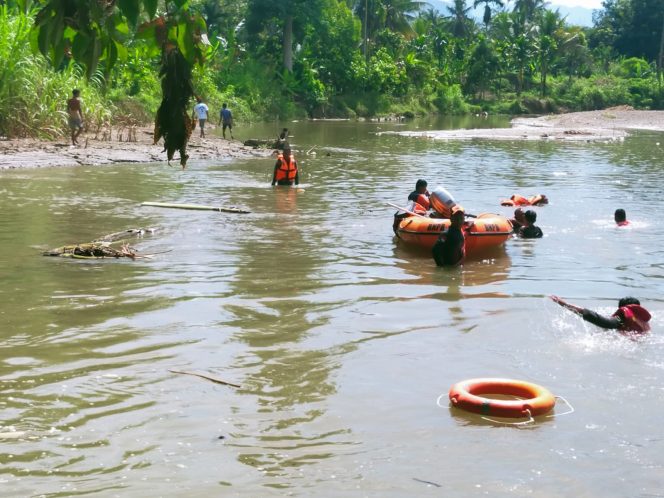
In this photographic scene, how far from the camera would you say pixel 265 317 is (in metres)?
9.39

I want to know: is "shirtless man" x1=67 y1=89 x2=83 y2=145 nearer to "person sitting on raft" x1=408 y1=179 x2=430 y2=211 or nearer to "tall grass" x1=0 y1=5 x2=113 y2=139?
"tall grass" x1=0 y1=5 x2=113 y2=139

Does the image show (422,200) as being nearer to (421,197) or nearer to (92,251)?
(421,197)

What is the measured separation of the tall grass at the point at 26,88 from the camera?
2259cm

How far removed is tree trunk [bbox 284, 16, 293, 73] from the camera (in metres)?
50.2

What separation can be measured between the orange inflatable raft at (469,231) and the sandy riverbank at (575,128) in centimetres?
2611

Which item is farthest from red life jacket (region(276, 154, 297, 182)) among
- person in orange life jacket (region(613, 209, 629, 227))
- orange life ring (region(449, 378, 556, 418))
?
orange life ring (region(449, 378, 556, 418))

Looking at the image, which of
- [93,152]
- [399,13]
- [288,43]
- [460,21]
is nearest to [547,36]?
[399,13]

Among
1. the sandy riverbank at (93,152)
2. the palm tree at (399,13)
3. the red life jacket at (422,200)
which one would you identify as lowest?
the red life jacket at (422,200)

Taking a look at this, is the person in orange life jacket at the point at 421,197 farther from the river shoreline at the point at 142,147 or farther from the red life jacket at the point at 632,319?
the river shoreline at the point at 142,147

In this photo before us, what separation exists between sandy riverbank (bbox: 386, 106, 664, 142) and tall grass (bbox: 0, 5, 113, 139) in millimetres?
18081

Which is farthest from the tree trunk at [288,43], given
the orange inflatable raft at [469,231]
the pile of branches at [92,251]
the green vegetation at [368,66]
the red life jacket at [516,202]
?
the pile of branches at [92,251]

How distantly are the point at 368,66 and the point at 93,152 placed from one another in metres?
35.3

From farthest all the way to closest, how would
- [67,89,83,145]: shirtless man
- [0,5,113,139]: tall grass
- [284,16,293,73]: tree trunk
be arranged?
[284,16,293,73]: tree trunk, [67,89,83,145]: shirtless man, [0,5,113,139]: tall grass

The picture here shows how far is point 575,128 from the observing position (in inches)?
1887
